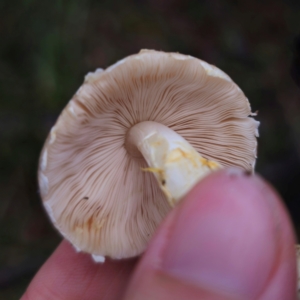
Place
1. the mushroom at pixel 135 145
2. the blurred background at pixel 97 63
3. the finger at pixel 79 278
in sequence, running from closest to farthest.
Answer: the mushroom at pixel 135 145 < the finger at pixel 79 278 < the blurred background at pixel 97 63

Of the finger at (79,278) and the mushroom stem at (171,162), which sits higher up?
the mushroom stem at (171,162)

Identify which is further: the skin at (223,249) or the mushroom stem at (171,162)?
the mushroom stem at (171,162)

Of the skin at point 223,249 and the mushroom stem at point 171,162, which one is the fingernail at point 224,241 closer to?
the skin at point 223,249

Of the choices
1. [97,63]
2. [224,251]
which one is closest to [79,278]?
[224,251]

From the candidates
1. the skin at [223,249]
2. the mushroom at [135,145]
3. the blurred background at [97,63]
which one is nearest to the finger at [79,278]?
the mushroom at [135,145]

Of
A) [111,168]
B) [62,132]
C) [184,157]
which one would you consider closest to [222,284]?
[184,157]

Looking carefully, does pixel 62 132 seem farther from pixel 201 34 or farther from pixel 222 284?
pixel 201 34

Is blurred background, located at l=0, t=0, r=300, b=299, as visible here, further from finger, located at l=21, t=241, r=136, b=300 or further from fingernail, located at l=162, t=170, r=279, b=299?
fingernail, located at l=162, t=170, r=279, b=299

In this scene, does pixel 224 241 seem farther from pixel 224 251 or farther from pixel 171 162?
pixel 171 162
